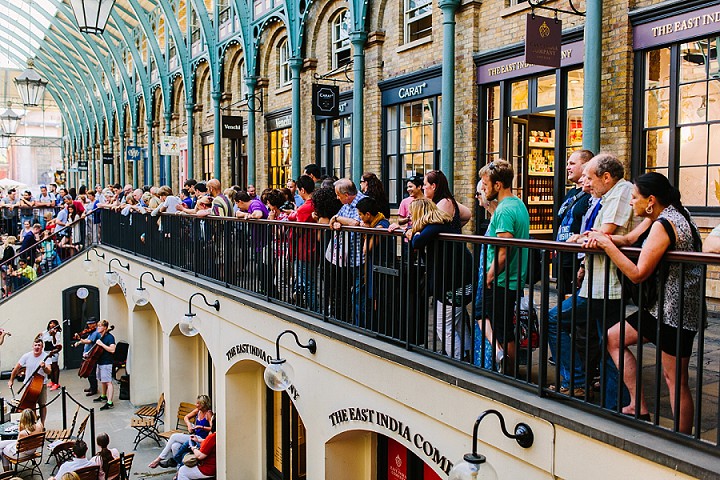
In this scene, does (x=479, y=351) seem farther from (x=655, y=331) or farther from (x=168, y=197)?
(x=168, y=197)

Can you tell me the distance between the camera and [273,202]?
985 cm

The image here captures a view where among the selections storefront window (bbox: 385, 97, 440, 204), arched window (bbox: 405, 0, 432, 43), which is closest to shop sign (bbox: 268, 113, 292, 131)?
storefront window (bbox: 385, 97, 440, 204)

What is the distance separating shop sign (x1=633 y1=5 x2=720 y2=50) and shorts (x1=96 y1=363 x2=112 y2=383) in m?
14.2

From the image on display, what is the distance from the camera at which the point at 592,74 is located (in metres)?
9.23

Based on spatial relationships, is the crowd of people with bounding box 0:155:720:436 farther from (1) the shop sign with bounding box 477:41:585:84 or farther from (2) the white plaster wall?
(1) the shop sign with bounding box 477:41:585:84

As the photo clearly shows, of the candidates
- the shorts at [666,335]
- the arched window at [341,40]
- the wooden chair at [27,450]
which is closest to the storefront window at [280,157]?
the arched window at [341,40]

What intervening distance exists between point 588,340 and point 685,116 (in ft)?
18.0

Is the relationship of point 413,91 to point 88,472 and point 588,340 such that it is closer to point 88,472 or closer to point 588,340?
point 88,472

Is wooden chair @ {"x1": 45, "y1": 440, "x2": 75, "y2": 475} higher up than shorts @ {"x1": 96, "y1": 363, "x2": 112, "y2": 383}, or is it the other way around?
shorts @ {"x1": 96, "y1": 363, "x2": 112, "y2": 383}

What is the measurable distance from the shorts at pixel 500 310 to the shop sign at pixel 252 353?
11.2 ft

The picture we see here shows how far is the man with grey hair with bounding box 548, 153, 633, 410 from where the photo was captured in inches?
175

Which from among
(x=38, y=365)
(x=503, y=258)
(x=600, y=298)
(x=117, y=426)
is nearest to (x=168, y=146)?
(x=38, y=365)

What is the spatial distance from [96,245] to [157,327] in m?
4.37

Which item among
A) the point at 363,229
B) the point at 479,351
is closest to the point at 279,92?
the point at 363,229
